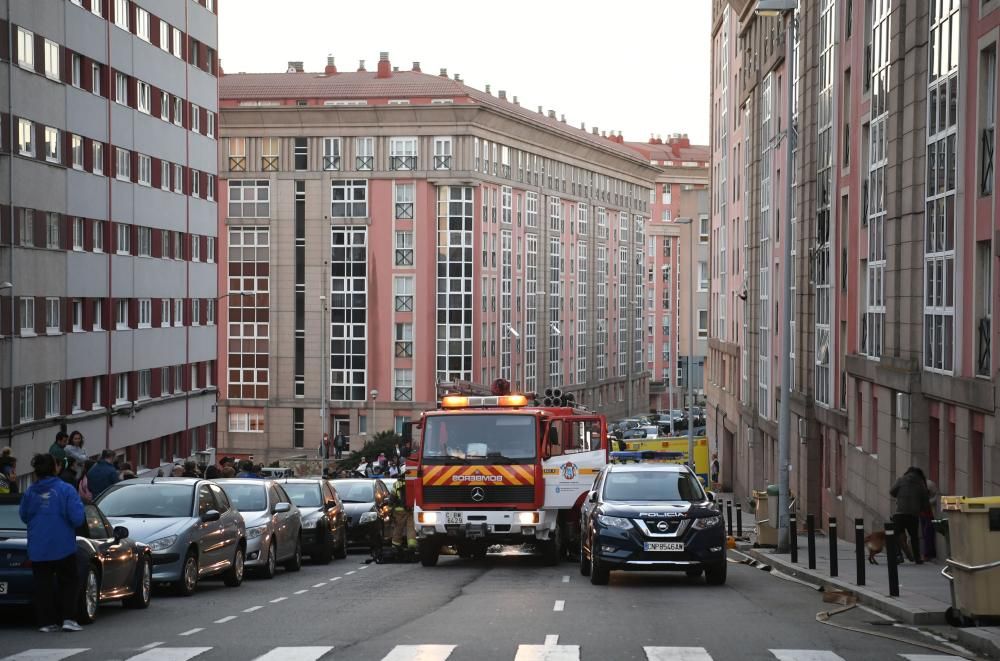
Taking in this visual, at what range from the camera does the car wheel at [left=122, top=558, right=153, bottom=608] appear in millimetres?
17594

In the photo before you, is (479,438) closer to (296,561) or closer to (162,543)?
(296,561)

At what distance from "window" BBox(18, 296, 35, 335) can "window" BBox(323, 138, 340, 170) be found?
5468 cm

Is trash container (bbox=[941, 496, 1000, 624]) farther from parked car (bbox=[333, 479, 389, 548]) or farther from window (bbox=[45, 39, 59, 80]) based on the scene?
window (bbox=[45, 39, 59, 80])

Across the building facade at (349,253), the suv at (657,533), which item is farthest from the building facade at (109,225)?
the building facade at (349,253)

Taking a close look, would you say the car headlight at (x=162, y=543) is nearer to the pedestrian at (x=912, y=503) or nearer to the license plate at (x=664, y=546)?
the license plate at (x=664, y=546)

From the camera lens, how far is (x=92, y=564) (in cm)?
1612

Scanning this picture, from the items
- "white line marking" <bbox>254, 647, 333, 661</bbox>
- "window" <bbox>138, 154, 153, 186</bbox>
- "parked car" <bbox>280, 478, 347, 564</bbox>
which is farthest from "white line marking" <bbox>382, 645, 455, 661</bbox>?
"window" <bbox>138, 154, 153, 186</bbox>

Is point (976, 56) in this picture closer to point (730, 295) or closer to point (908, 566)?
point (908, 566)

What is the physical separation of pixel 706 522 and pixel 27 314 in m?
30.1

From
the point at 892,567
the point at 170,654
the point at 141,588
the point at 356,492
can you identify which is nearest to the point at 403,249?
the point at 356,492

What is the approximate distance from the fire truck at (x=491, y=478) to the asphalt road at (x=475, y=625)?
3303 mm

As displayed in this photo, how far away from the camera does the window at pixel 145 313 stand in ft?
186

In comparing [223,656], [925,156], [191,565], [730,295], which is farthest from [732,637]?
[730,295]

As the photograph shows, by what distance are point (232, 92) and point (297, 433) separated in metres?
22.7
